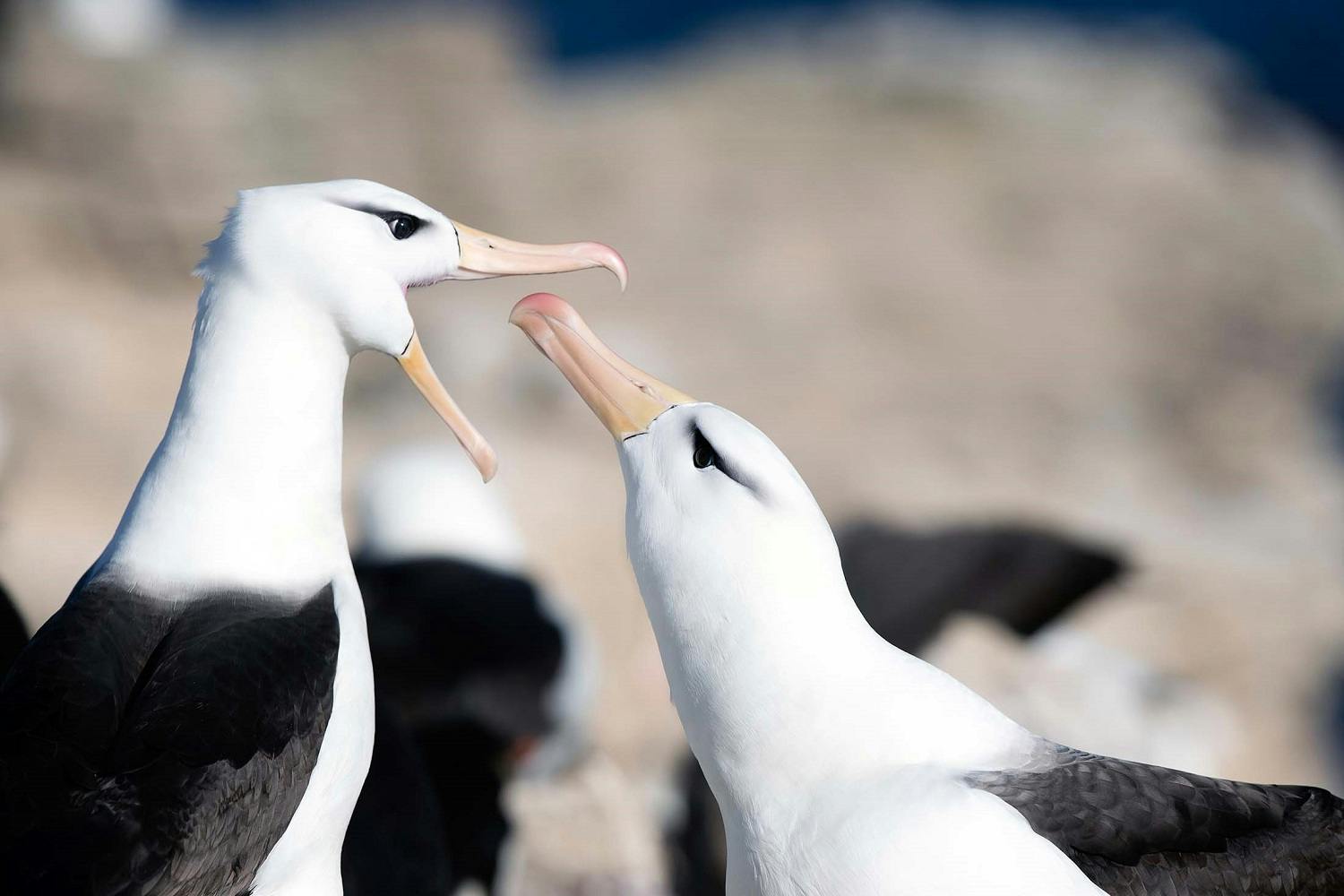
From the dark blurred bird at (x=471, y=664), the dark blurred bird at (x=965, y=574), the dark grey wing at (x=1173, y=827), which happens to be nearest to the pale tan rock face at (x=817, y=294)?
the dark blurred bird at (x=965, y=574)

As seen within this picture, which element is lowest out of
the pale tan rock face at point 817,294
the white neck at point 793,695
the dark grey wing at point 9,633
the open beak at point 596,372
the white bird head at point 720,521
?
the pale tan rock face at point 817,294

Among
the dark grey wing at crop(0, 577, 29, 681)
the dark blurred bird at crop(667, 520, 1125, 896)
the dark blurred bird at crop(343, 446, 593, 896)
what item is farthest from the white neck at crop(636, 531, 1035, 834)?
the dark blurred bird at crop(667, 520, 1125, 896)

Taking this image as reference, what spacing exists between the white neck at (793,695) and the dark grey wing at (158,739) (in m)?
0.67

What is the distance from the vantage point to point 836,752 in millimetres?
2387

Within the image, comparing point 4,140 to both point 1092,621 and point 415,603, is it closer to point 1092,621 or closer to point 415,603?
point 415,603

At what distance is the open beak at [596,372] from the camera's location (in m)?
2.68

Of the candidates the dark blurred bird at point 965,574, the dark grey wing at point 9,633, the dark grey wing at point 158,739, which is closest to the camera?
the dark grey wing at point 158,739

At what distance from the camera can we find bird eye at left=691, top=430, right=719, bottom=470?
2525 millimetres

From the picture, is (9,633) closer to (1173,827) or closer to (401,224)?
(401,224)

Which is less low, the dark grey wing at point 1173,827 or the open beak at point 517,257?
the open beak at point 517,257

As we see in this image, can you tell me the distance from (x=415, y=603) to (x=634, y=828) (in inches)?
44.3

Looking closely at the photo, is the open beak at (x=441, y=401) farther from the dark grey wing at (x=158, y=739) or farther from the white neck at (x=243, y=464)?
the dark grey wing at (x=158, y=739)

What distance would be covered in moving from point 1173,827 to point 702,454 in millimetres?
1030

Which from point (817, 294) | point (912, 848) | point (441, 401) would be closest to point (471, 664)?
point (441, 401)
